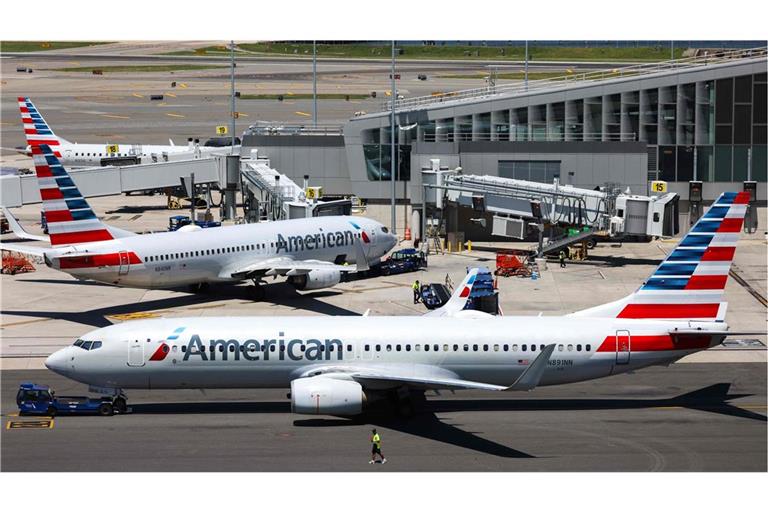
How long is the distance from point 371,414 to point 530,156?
168 ft

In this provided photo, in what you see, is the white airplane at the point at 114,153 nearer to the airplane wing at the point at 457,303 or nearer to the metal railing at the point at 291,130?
the metal railing at the point at 291,130

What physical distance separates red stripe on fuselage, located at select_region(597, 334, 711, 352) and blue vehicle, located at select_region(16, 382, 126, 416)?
66.4ft

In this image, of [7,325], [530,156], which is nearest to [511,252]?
[530,156]

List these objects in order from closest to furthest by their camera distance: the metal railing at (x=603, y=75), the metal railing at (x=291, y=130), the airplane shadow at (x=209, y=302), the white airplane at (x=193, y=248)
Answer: the white airplane at (x=193, y=248)
the airplane shadow at (x=209, y=302)
the metal railing at (x=603, y=75)
the metal railing at (x=291, y=130)

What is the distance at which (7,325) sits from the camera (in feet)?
219

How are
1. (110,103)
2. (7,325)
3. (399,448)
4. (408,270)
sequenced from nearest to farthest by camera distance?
(399,448)
(7,325)
(408,270)
(110,103)

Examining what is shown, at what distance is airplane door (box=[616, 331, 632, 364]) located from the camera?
4894 centimetres

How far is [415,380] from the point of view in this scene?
4638cm

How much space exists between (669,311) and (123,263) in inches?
1278

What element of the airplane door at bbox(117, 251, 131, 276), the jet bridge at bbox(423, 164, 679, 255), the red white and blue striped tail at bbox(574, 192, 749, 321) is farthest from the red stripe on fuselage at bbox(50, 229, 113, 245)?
the jet bridge at bbox(423, 164, 679, 255)

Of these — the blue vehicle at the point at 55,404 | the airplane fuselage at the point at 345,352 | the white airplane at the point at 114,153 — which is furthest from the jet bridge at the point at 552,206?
the blue vehicle at the point at 55,404

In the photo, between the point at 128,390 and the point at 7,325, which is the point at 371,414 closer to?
the point at 128,390

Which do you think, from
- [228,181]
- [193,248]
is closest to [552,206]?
[228,181]

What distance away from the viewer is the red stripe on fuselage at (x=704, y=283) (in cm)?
5012
